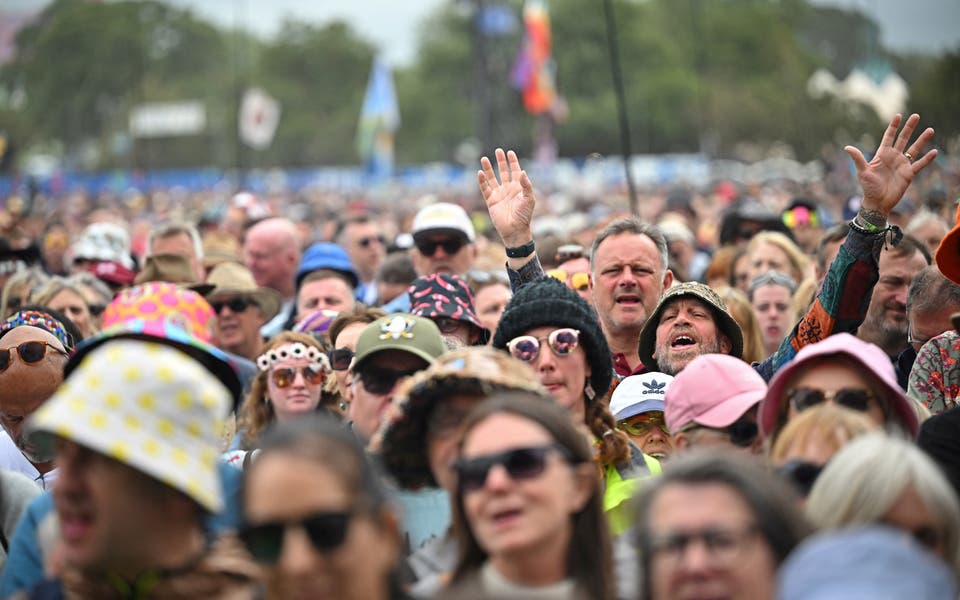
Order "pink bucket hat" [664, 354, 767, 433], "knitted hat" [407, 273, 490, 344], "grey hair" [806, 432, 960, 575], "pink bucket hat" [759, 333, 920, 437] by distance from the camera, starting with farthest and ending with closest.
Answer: "knitted hat" [407, 273, 490, 344], "pink bucket hat" [664, 354, 767, 433], "pink bucket hat" [759, 333, 920, 437], "grey hair" [806, 432, 960, 575]

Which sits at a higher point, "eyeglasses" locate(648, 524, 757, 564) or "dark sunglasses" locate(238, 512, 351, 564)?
"dark sunglasses" locate(238, 512, 351, 564)

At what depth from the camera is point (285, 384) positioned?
691 cm

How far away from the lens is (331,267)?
32.3 feet

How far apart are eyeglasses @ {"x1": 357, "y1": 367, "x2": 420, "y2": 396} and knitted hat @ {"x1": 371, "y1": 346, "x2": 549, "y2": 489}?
2.35ft

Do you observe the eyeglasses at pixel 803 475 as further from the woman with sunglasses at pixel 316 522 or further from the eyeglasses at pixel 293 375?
the eyeglasses at pixel 293 375

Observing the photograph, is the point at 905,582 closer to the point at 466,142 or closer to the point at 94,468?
the point at 94,468

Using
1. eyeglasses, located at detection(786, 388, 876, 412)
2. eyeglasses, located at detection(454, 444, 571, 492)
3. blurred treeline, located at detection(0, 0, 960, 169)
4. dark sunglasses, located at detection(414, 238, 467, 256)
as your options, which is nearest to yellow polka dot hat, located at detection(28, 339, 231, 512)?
eyeglasses, located at detection(454, 444, 571, 492)

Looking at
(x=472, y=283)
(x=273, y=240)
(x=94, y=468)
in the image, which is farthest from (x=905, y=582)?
(x=273, y=240)

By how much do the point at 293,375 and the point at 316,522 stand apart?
139 inches

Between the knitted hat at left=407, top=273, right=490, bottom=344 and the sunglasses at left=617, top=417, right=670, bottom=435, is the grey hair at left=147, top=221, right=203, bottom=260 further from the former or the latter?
the sunglasses at left=617, top=417, right=670, bottom=435

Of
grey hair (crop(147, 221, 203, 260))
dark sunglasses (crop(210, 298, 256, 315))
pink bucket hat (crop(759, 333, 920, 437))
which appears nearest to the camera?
pink bucket hat (crop(759, 333, 920, 437))

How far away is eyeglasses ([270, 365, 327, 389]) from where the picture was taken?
22.7 ft

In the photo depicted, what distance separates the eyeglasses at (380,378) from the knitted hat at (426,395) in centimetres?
72

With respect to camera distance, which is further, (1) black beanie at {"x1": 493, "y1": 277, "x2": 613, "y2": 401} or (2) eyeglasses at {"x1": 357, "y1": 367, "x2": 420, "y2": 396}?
(1) black beanie at {"x1": 493, "y1": 277, "x2": 613, "y2": 401}
